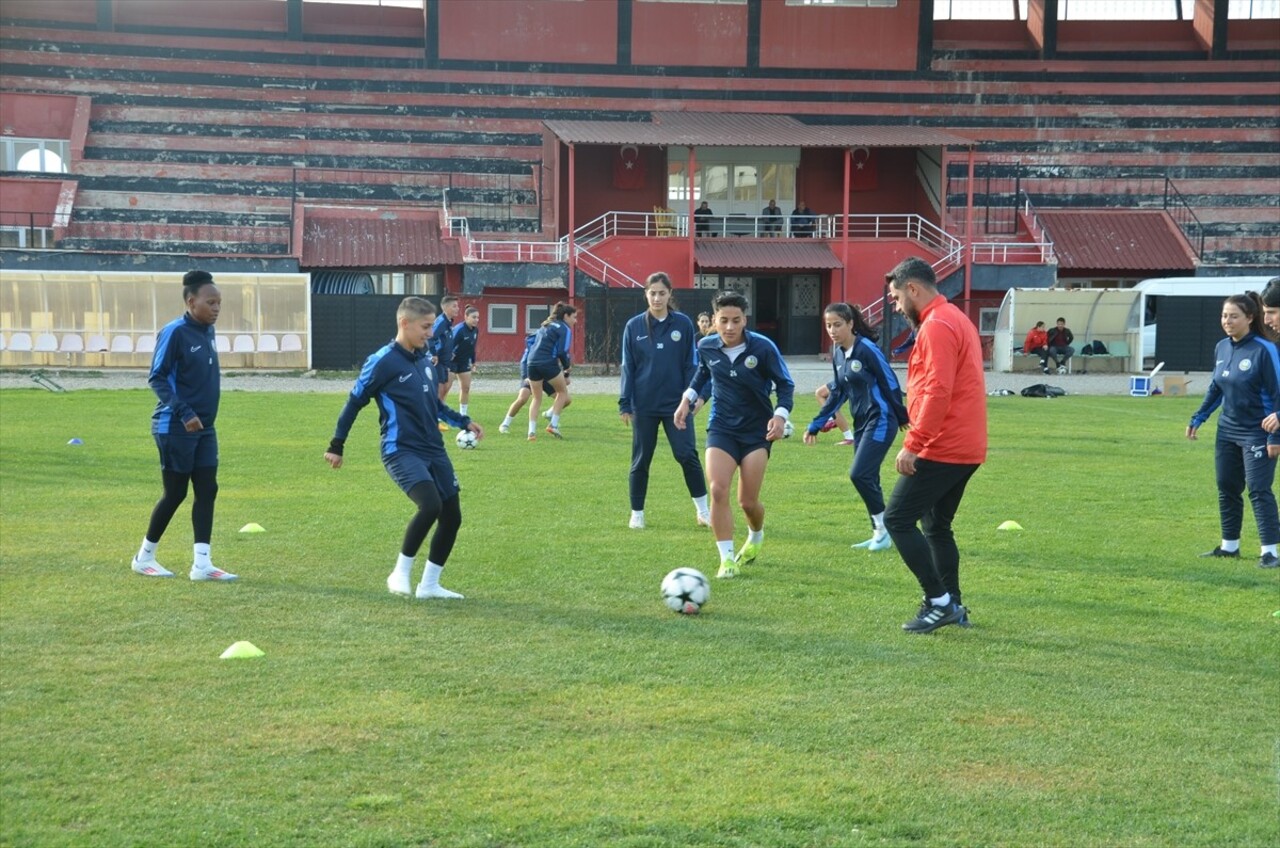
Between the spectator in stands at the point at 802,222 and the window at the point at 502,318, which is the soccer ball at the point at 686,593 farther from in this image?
the spectator in stands at the point at 802,222

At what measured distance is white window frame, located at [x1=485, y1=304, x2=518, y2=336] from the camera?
1580 inches

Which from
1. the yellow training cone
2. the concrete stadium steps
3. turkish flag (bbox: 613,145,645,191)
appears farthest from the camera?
turkish flag (bbox: 613,145,645,191)

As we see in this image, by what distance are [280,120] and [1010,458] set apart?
34.3 metres

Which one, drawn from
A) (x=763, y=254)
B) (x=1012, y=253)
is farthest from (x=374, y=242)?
(x=1012, y=253)

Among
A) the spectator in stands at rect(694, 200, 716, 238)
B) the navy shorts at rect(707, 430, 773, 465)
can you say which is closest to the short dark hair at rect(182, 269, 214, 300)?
the navy shorts at rect(707, 430, 773, 465)

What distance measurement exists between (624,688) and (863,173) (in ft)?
138

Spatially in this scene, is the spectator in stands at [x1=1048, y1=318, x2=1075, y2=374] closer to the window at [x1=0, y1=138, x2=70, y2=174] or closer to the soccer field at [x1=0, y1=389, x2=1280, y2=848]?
the soccer field at [x1=0, y1=389, x2=1280, y2=848]

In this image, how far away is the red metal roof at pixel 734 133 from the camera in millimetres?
40188

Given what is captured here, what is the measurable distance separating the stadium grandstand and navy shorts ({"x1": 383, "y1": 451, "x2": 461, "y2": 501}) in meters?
30.9

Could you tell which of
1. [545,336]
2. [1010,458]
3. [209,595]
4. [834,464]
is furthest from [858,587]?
[545,336]

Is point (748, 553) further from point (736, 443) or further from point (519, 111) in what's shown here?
point (519, 111)

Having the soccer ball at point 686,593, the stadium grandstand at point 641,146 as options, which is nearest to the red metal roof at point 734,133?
the stadium grandstand at point 641,146

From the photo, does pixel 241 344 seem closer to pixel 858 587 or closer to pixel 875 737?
pixel 858 587

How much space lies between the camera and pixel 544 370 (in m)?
18.5
